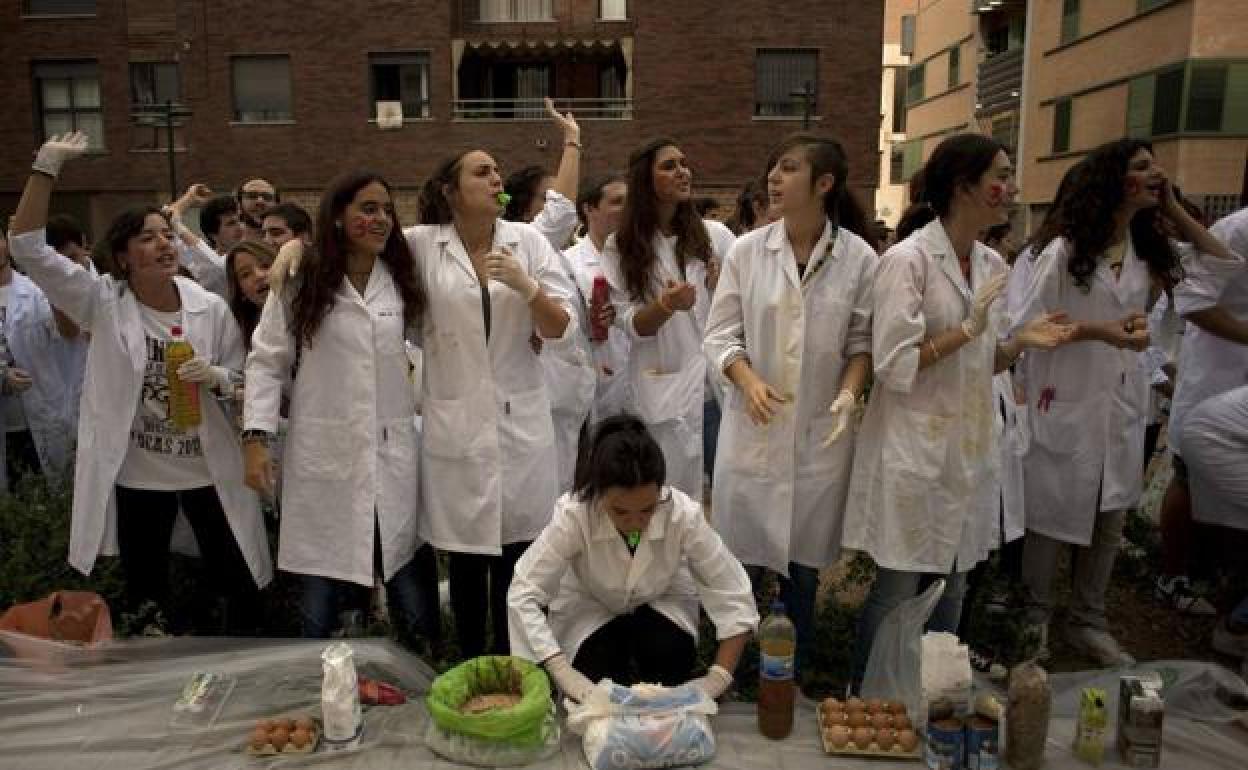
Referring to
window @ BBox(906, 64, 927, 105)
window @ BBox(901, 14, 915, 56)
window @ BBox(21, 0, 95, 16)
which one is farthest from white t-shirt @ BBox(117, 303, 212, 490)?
window @ BBox(901, 14, 915, 56)

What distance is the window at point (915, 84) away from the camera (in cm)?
3222

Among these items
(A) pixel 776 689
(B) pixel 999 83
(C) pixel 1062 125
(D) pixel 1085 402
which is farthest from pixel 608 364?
(B) pixel 999 83

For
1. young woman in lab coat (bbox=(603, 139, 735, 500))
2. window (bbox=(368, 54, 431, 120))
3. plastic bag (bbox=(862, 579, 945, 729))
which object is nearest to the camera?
plastic bag (bbox=(862, 579, 945, 729))

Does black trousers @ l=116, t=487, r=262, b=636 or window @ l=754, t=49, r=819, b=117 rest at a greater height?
window @ l=754, t=49, r=819, b=117

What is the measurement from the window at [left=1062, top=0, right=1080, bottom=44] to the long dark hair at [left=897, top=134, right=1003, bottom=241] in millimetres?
21431

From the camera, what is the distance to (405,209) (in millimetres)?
20219

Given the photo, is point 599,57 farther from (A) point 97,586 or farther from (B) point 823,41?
(A) point 97,586

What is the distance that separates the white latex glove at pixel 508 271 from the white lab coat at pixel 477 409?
16 centimetres

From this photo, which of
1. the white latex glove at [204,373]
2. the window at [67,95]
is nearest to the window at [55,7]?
the window at [67,95]

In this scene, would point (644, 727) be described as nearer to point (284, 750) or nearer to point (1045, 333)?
point (284, 750)

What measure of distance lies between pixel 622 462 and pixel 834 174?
1.19 meters

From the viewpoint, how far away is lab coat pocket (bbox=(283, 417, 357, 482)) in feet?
10.1

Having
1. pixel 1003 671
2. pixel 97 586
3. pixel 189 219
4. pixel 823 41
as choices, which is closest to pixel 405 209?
pixel 189 219

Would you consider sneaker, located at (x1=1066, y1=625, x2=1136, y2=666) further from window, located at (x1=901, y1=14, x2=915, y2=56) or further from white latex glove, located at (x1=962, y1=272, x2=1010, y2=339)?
window, located at (x1=901, y1=14, x2=915, y2=56)
